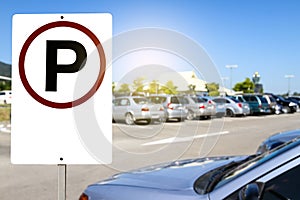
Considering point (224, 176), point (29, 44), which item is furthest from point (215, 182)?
point (29, 44)

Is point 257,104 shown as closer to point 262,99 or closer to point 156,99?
point 262,99

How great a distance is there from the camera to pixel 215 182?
195 centimetres

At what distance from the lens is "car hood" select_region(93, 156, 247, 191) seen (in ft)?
6.82

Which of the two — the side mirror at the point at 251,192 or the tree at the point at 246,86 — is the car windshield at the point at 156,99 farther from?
the tree at the point at 246,86

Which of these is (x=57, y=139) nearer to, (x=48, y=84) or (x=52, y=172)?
(x=48, y=84)

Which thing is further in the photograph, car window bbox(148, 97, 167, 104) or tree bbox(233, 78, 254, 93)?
tree bbox(233, 78, 254, 93)

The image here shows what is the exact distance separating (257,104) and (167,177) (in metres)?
24.1

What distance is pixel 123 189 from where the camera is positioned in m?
2.10

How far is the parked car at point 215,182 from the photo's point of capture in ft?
5.32

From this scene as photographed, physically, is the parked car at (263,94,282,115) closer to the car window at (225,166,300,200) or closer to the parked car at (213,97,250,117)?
the parked car at (213,97,250,117)

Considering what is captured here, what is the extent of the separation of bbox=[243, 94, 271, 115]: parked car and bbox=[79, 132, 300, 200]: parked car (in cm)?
2336

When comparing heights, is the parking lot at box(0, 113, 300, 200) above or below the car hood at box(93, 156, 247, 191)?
below

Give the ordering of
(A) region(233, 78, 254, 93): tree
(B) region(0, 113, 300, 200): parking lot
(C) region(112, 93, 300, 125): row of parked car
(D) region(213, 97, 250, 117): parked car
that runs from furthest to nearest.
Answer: (A) region(233, 78, 254, 93): tree
(D) region(213, 97, 250, 117): parked car
(C) region(112, 93, 300, 125): row of parked car
(B) region(0, 113, 300, 200): parking lot

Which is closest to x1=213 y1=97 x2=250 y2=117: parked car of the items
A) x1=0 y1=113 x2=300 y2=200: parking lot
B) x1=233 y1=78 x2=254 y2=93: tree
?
x1=0 y1=113 x2=300 y2=200: parking lot
